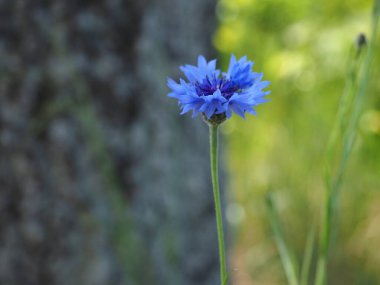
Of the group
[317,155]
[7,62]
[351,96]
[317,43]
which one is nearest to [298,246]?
[317,155]

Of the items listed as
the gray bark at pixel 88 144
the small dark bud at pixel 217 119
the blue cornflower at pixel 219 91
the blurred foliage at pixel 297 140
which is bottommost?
the small dark bud at pixel 217 119

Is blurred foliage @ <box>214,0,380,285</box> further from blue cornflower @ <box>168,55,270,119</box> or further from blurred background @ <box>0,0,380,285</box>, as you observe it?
blue cornflower @ <box>168,55,270,119</box>

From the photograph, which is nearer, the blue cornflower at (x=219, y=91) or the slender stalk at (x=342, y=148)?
the blue cornflower at (x=219, y=91)

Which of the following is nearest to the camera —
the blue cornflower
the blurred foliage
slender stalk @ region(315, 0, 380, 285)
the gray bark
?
the blue cornflower

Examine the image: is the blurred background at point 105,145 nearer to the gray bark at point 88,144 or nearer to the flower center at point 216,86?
the gray bark at point 88,144

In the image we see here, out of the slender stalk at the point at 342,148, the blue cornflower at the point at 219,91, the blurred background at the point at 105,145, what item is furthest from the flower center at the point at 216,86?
the blurred background at the point at 105,145

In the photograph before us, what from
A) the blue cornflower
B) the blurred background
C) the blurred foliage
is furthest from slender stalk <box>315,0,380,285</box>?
the blurred foliage

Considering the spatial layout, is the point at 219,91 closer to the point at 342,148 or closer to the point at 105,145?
the point at 342,148
